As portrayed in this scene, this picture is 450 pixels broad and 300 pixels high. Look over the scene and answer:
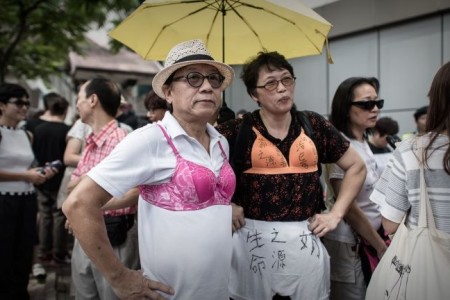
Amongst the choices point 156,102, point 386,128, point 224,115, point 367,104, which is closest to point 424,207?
point 367,104

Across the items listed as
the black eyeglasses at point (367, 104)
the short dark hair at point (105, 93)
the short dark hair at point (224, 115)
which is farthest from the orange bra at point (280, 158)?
the short dark hair at point (105, 93)

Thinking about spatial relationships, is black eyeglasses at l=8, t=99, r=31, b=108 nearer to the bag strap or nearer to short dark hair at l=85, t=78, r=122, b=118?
short dark hair at l=85, t=78, r=122, b=118

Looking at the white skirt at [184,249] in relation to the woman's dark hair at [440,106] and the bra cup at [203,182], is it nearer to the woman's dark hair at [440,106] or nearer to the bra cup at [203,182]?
the bra cup at [203,182]

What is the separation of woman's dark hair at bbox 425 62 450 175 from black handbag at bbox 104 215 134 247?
81.8 inches

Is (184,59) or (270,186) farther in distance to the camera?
(270,186)

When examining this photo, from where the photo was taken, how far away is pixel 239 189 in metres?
2.44

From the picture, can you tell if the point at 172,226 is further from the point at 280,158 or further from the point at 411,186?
the point at 411,186

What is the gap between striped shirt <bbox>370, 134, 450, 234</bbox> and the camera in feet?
6.03

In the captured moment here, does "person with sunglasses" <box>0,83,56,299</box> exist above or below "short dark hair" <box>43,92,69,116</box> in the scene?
below

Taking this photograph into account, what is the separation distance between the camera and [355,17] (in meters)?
7.52

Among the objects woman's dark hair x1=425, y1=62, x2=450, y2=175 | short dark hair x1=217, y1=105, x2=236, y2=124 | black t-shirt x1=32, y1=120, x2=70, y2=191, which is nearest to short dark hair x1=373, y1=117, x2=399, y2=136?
short dark hair x1=217, y1=105, x2=236, y2=124

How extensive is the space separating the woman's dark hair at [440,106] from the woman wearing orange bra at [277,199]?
0.70 metres

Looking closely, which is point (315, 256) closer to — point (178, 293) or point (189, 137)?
point (178, 293)

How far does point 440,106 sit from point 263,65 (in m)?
1.03
